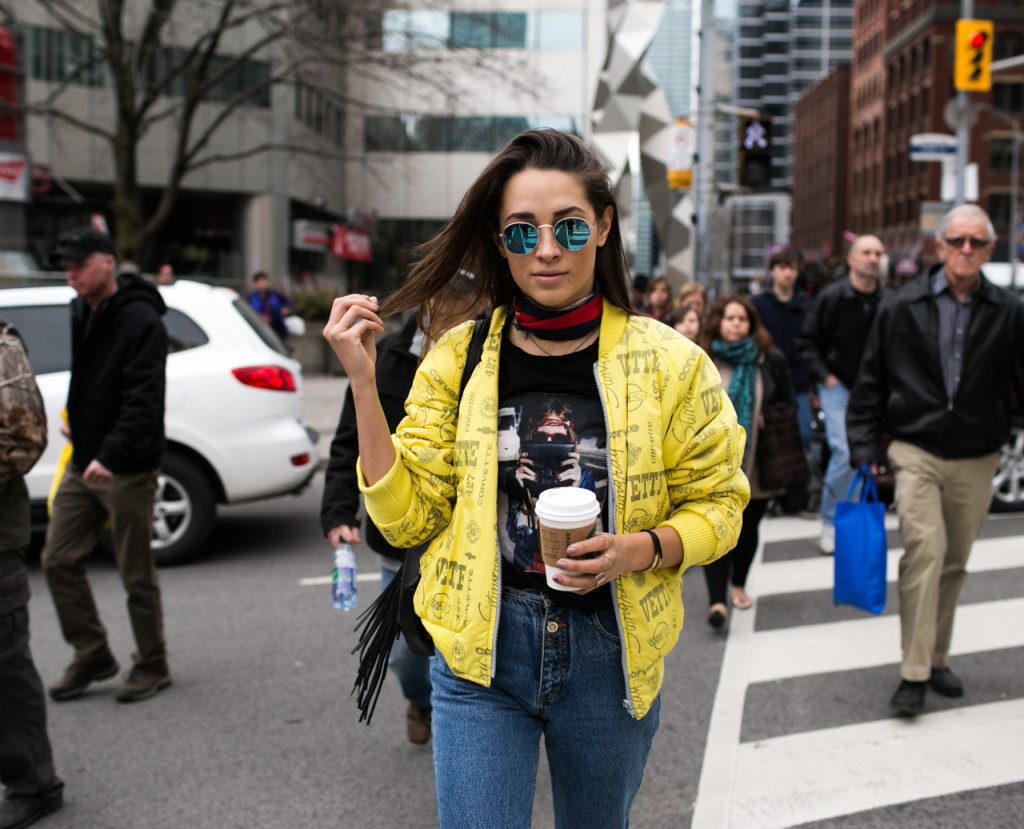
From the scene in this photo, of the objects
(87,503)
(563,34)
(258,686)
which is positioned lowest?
(258,686)

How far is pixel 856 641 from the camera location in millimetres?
5566

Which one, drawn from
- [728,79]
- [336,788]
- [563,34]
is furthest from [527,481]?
[728,79]

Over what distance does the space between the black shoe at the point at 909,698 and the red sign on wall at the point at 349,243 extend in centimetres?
3613

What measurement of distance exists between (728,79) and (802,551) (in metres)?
174

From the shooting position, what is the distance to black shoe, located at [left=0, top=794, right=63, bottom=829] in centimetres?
353

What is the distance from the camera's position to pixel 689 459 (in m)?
2.18

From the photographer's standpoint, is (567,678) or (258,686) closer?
(567,678)

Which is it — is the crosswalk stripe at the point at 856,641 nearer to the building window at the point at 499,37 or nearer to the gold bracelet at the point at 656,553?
the gold bracelet at the point at 656,553

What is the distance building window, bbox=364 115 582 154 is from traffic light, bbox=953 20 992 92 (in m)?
23.8

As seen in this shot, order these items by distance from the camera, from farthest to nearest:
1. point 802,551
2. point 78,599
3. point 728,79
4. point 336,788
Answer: point 728,79 → point 802,551 → point 78,599 → point 336,788

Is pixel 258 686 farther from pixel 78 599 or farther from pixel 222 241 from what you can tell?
pixel 222 241

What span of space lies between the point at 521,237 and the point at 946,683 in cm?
356

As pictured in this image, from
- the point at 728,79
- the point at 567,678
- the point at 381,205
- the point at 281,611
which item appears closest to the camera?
the point at 567,678

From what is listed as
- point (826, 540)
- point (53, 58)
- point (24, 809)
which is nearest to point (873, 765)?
point (24, 809)
